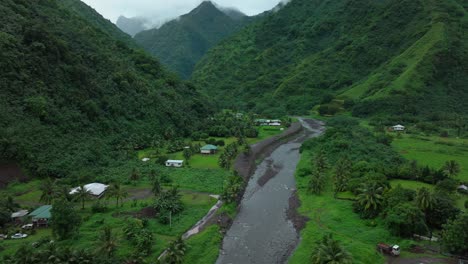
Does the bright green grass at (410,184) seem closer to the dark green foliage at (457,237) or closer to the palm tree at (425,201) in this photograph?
the palm tree at (425,201)

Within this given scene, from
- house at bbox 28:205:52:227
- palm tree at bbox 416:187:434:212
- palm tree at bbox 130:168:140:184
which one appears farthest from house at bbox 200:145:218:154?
palm tree at bbox 416:187:434:212

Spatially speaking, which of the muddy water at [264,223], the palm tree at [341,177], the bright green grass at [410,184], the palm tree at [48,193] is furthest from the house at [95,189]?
the bright green grass at [410,184]

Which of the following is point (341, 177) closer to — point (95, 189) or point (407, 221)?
Answer: point (407, 221)

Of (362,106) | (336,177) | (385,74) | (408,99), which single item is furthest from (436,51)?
(336,177)

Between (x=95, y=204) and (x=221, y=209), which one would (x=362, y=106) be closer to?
(x=221, y=209)

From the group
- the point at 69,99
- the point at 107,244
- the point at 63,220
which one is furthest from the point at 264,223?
the point at 69,99

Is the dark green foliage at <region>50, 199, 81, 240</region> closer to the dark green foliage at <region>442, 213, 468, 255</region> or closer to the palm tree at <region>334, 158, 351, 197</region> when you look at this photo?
the palm tree at <region>334, 158, 351, 197</region>
